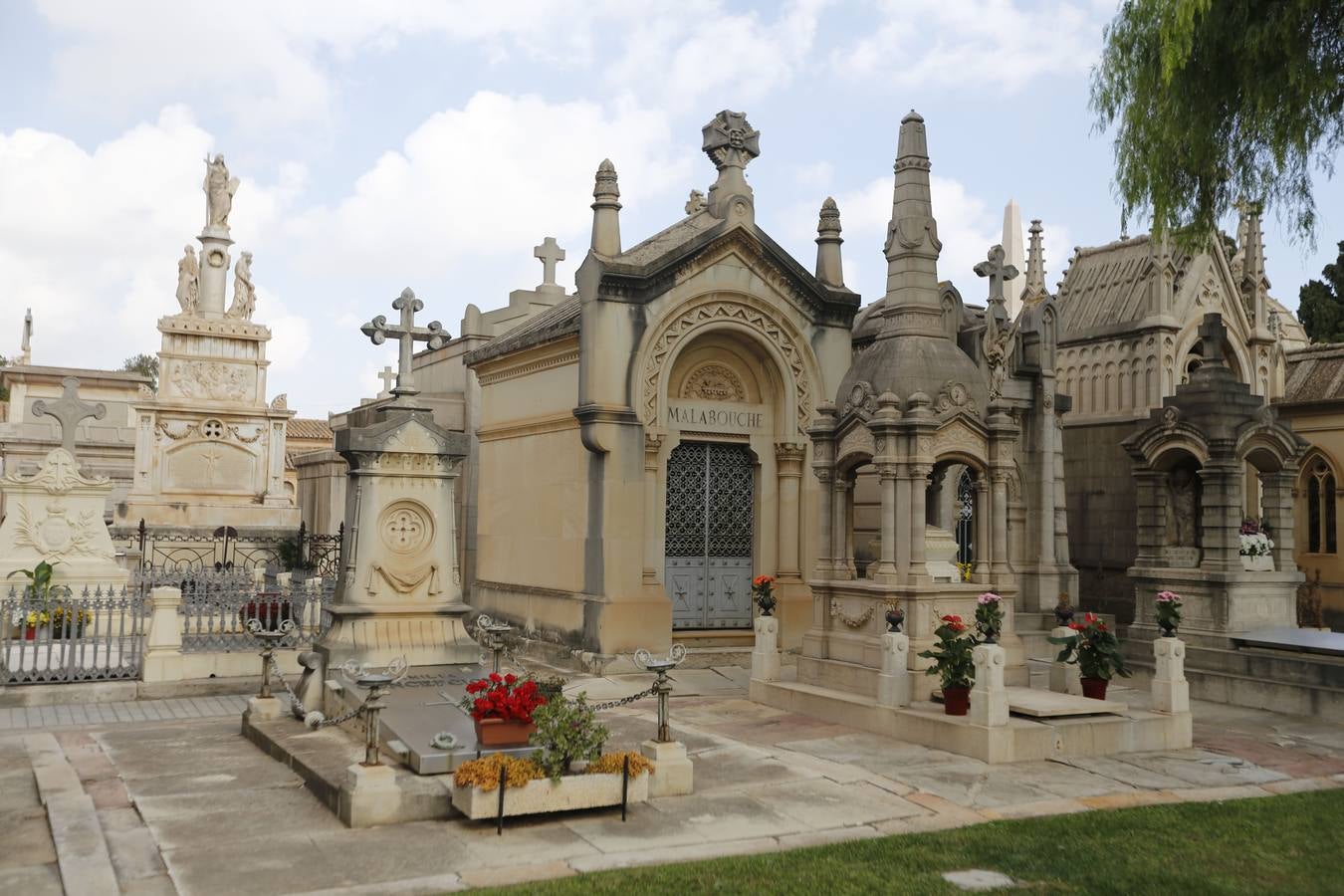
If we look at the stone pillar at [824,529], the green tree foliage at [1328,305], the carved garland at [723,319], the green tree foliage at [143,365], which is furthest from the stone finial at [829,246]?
the green tree foliage at [143,365]

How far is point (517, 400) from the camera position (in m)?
17.9

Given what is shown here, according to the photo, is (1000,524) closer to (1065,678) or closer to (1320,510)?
(1065,678)

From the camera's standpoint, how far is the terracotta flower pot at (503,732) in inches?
324

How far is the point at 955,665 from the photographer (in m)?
10.5

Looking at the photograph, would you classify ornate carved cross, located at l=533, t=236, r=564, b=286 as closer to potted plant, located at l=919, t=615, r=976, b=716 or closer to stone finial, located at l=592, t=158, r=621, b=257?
stone finial, located at l=592, t=158, r=621, b=257

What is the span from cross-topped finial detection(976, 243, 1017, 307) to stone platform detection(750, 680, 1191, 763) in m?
8.14

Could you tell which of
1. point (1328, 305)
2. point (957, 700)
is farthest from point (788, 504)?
point (1328, 305)

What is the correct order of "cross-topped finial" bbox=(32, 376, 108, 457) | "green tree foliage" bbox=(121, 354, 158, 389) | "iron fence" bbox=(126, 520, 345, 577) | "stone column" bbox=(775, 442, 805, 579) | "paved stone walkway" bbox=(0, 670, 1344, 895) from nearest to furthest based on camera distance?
"paved stone walkway" bbox=(0, 670, 1344, 895) < "stone column" bbox=(775, 442, 805, 579) < "cross-topped finial" bbox=(32, 376, 108, 457) < "iron fence" bbox=(126, 520, 345, 577) < "green tree foliage" bbox=(121, 354, 158, 389)

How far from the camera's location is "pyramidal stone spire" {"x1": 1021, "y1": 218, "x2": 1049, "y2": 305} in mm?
24092

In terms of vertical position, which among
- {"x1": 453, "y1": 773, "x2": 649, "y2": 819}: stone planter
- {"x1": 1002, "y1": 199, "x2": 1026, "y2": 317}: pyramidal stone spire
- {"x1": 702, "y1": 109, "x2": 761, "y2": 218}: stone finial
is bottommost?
{"x1": 453, "y1": 773, "x2": 649, "y2": 819}: stone planter

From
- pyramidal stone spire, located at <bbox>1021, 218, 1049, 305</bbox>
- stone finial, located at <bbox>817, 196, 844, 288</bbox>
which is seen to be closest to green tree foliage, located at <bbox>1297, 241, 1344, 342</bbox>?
pyramidal stone spire, located at <bbox>1021, 218, 1049, 305</bbox>

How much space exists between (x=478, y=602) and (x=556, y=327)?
5095 mm

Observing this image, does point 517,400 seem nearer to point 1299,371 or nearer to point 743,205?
point 743,205

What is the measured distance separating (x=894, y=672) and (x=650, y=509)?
5248mm
